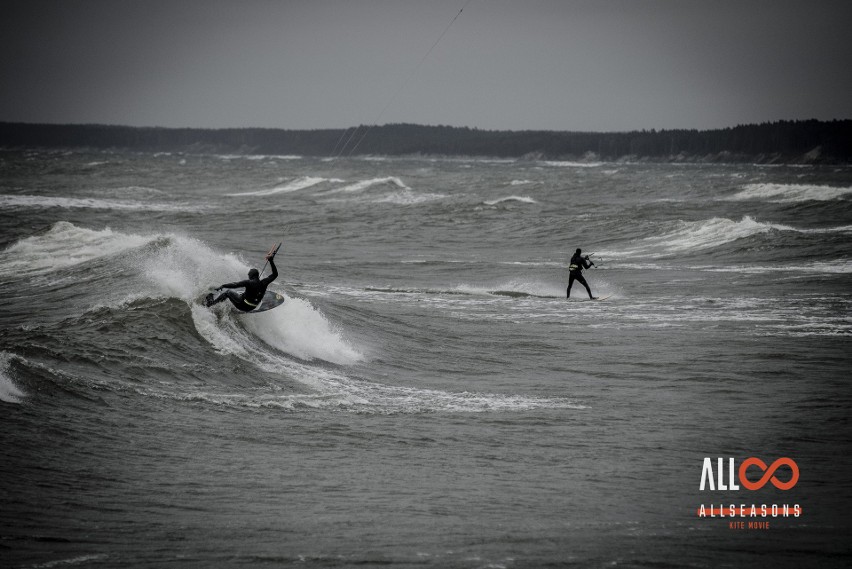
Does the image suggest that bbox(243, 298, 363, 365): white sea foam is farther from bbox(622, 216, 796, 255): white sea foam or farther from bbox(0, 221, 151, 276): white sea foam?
bbox(622, 216, 796, 255): white sea foam

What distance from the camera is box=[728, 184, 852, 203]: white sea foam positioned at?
2008 inches

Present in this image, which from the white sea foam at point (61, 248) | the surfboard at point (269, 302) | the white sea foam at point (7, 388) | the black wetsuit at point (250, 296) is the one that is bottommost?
the white sea foam at point (7, 388)

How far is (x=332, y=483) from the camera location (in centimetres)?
832

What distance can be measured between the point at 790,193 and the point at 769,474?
168 ft

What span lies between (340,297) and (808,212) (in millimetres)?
30468

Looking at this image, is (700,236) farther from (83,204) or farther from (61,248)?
(83,204)

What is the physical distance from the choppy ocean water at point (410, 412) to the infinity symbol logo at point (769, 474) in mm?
118

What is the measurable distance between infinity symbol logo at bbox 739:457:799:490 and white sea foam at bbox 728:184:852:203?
4200cm

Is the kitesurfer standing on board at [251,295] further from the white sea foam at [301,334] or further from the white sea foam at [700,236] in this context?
the white sea foam at [700,236]

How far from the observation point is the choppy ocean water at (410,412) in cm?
704

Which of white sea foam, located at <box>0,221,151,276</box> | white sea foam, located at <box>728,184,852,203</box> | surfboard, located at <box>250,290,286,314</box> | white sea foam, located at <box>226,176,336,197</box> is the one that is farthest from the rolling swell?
white sea foam, located at <box>226,176,336,197</box>

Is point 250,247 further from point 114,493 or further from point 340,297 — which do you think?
point 114,493

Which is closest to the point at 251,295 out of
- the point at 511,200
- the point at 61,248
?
the point at 61,248

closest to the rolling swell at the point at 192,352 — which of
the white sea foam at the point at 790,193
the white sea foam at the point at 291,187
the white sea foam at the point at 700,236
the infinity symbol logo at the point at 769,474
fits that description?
the infinity symbol logo at the point at 769,474
